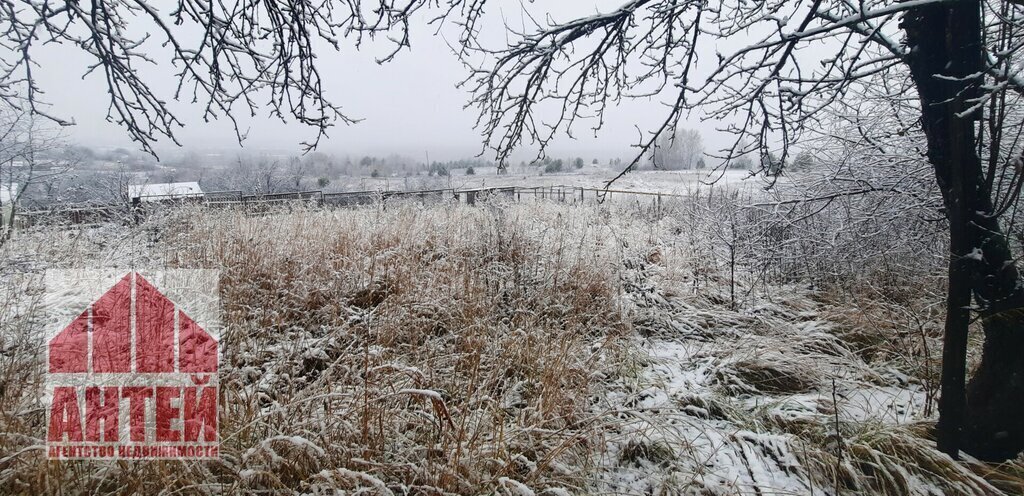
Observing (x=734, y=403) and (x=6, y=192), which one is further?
(x=6, y=192)

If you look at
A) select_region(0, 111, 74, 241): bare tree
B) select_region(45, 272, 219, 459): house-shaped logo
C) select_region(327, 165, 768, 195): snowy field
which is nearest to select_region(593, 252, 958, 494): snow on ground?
select_region(327, 165, 768, 195): snowy field

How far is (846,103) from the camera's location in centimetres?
479

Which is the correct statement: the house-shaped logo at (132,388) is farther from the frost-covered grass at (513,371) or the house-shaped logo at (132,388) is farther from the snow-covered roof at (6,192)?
the snow-covered roof at (6,192)

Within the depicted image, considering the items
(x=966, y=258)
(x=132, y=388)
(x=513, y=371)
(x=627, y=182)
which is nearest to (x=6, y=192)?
(x=132, y=388)

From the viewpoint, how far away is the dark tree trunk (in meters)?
1.95

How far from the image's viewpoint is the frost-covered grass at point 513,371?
74.5 inches

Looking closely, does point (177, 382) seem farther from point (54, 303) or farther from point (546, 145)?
point (546, 145)

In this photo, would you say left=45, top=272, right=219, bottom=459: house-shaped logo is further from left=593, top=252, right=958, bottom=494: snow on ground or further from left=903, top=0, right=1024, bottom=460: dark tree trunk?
left=903, top=0, right=1024, bottom=460: dark tree trunk

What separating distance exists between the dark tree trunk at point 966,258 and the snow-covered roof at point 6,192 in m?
6.58

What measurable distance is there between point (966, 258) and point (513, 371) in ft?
8.27

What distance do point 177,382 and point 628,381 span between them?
2.80 meters

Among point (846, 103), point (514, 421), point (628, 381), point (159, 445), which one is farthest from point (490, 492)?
point (846, 103)

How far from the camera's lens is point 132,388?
207cm

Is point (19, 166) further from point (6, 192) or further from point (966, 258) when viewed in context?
point (966, 258)
